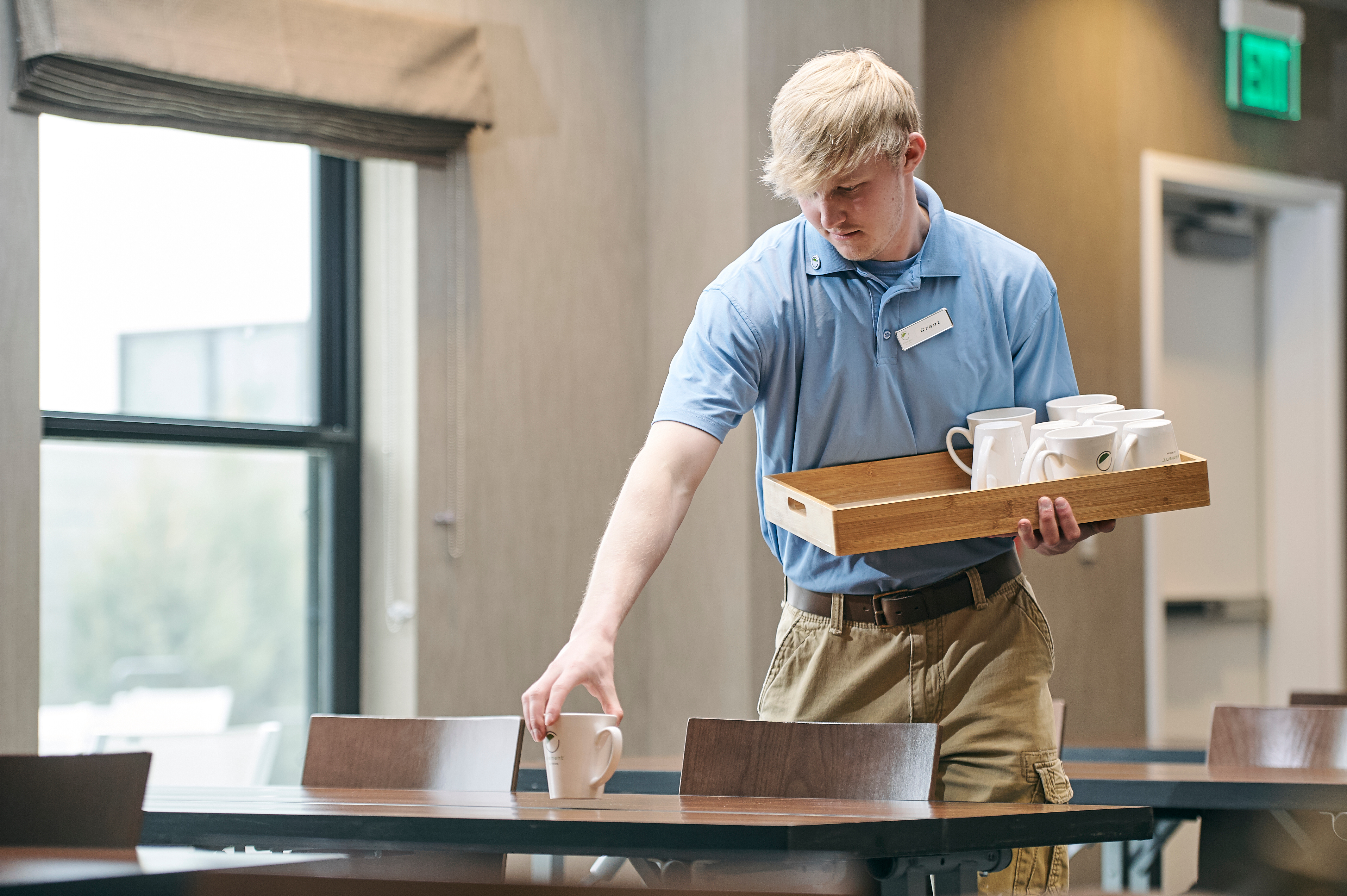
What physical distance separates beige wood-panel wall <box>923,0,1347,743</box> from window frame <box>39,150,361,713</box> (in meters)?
1.67

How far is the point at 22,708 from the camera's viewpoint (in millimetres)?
2951

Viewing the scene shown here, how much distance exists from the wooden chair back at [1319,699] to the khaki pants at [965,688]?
47.9 inches

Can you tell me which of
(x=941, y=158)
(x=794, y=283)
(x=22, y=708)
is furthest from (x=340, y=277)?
(x=794, y=283)

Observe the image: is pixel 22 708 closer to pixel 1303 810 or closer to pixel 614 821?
pixel 614 821

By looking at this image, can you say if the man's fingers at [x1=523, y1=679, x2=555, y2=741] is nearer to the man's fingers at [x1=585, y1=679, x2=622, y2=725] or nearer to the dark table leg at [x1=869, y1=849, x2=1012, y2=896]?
the man's fingers at [x1=585, y1=679, x2=622, y2=725]

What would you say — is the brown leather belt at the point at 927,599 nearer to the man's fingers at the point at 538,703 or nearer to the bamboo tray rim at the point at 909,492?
the bamboo tray rim at the point at 909,492

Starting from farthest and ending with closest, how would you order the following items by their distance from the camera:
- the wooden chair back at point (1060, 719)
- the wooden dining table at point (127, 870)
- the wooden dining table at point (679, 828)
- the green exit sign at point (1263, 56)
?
the green exit sign at point (1263, 56)
the wooden chair back at point (1060, 719)
the wooden dining table at point (679, 828)
the wooden dining table at point (127, 870)

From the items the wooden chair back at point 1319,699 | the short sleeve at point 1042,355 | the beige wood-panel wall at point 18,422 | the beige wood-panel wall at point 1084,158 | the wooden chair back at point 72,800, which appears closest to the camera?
the wooden chair back at point 72,800

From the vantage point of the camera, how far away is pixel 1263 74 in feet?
15.4

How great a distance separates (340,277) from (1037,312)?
2381 millimetres

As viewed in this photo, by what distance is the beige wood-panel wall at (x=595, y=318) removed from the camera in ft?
11.6

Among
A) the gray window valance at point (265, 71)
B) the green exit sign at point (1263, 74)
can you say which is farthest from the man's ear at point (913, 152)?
the green exit sign at point (1263, 74)

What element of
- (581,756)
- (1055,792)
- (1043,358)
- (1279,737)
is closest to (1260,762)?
(1279,737)

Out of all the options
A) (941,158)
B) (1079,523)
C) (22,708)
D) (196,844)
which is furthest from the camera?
(941,158)
